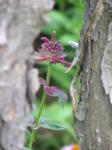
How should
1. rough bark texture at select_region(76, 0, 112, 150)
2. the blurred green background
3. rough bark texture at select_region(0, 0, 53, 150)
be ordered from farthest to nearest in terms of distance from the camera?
the blurred green background, rough bark texture at select_region(76, 0, 112, 150), rough bark texture at select_region(0, 0, 53, 150)

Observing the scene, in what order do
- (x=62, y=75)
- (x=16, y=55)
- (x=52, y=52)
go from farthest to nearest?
(x=62, y=75) → (x=52, y=52) → (x=16, y=55)

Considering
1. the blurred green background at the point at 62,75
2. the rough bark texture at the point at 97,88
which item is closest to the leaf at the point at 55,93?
the rough bark texture at the point at 97,88

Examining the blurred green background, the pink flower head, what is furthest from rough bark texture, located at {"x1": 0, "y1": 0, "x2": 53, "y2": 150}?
the blurred green background

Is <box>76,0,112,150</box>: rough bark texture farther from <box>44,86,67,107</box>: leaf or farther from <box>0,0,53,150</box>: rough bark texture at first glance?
<box>0,0,53,150</box>: rough bark texture

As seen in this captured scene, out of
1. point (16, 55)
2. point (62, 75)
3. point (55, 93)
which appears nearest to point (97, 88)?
point (55, 93)

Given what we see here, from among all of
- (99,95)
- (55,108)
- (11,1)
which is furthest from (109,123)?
(55,108)

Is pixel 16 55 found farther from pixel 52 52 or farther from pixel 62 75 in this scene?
pixel 62 75
